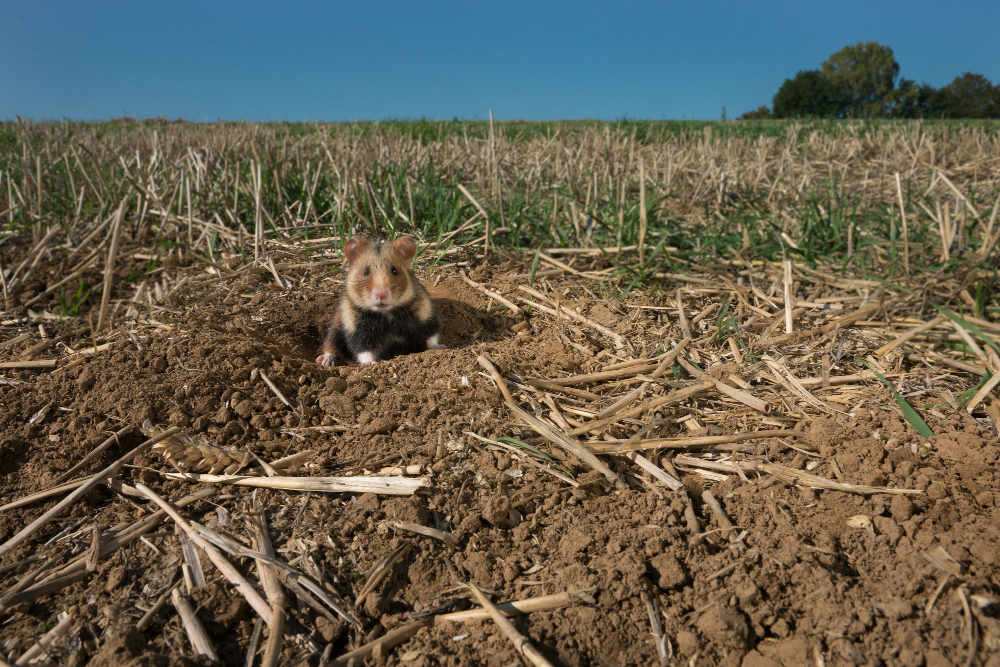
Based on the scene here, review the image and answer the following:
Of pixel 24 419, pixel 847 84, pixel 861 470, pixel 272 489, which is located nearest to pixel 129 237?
pixel 24 419

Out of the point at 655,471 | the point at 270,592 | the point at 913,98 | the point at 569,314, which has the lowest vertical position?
the point at 270,592

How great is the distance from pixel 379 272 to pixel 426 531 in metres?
2.25

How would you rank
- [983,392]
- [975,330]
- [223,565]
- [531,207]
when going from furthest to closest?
[531,207]
[975,330]
[983,392]
[223,565]

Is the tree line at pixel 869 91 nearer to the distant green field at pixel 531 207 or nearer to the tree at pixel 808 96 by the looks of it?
the tree at pixel 808 96

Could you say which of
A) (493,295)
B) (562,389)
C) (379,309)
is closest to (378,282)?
(379,309)

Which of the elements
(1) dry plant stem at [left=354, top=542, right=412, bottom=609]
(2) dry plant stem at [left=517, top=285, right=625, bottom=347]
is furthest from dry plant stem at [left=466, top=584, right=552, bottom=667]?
(2) dry plant stem at [left=517, top=285, right=625, bottom=347]

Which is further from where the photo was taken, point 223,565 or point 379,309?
point 379,309

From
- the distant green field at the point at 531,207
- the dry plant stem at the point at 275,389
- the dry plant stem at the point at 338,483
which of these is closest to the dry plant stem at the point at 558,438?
the dry plant stem at the point at 338,483

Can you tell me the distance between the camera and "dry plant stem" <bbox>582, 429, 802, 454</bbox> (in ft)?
10.1

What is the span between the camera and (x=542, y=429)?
10.4 ft

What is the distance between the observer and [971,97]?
2514 inches

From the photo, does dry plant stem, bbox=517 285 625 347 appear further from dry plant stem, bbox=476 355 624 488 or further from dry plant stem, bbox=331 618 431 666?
dry plant stem, bbox=331 618 431 666

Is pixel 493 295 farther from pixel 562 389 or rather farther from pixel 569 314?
pixel 562 389

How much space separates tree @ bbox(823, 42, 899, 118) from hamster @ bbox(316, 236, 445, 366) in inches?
3000
